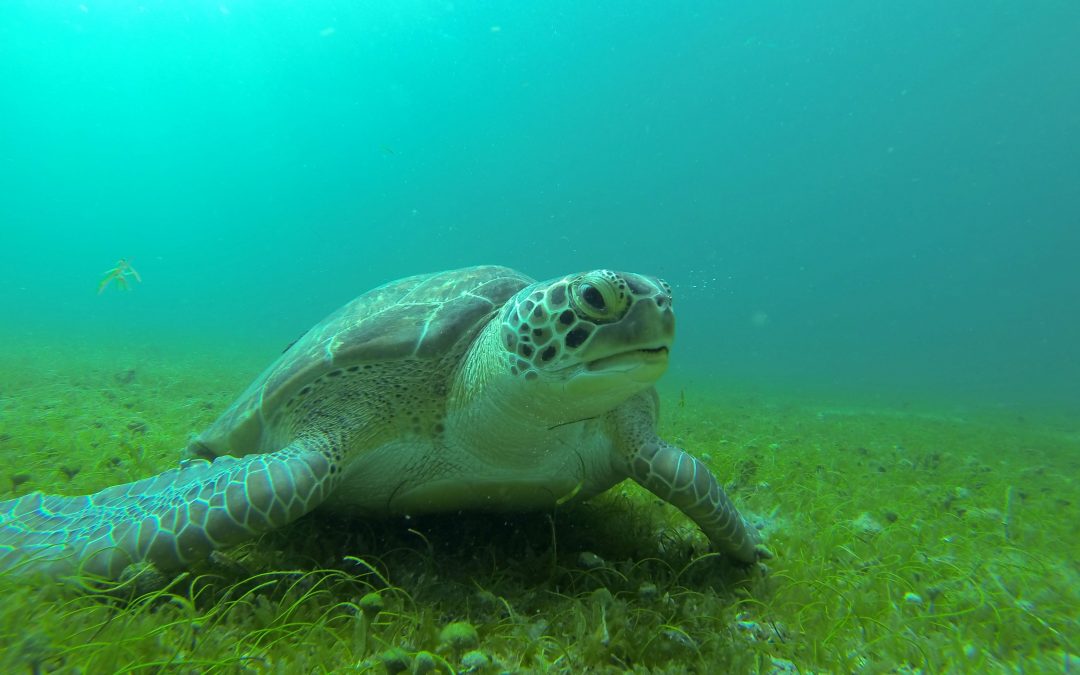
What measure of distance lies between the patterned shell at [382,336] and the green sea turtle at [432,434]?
1 cm

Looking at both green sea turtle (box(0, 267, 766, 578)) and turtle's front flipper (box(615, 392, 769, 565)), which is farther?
turtle's front flipper (box(615, 392, 769, 565))

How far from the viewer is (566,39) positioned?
244 feet

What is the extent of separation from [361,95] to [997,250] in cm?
13312

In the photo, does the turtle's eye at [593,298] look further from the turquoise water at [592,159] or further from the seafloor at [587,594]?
the turquoise water at [592,159]

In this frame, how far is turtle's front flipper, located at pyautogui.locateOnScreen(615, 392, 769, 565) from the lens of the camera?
2.26m

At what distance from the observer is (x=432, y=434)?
2.51 metres

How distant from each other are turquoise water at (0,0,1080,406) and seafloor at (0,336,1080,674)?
48.4 meters

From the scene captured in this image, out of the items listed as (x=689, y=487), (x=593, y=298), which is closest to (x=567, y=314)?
(x=593, y=298)

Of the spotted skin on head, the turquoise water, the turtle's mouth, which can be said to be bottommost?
the turtle's mouth

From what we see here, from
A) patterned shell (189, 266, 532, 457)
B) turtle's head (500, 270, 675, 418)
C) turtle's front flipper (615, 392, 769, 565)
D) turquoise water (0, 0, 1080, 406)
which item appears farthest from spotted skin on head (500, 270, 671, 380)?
turquoise water (0, 0, 1080, 406)

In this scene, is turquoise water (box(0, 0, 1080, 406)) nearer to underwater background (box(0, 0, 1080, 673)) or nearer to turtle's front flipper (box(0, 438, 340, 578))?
underwater background (box(0, 0, 1080, 673))

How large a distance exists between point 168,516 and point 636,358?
6.29 ft

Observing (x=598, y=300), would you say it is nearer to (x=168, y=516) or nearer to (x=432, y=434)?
(x=432, y=434)

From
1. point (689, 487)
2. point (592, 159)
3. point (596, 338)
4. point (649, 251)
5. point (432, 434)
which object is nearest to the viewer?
point (596, 338)
